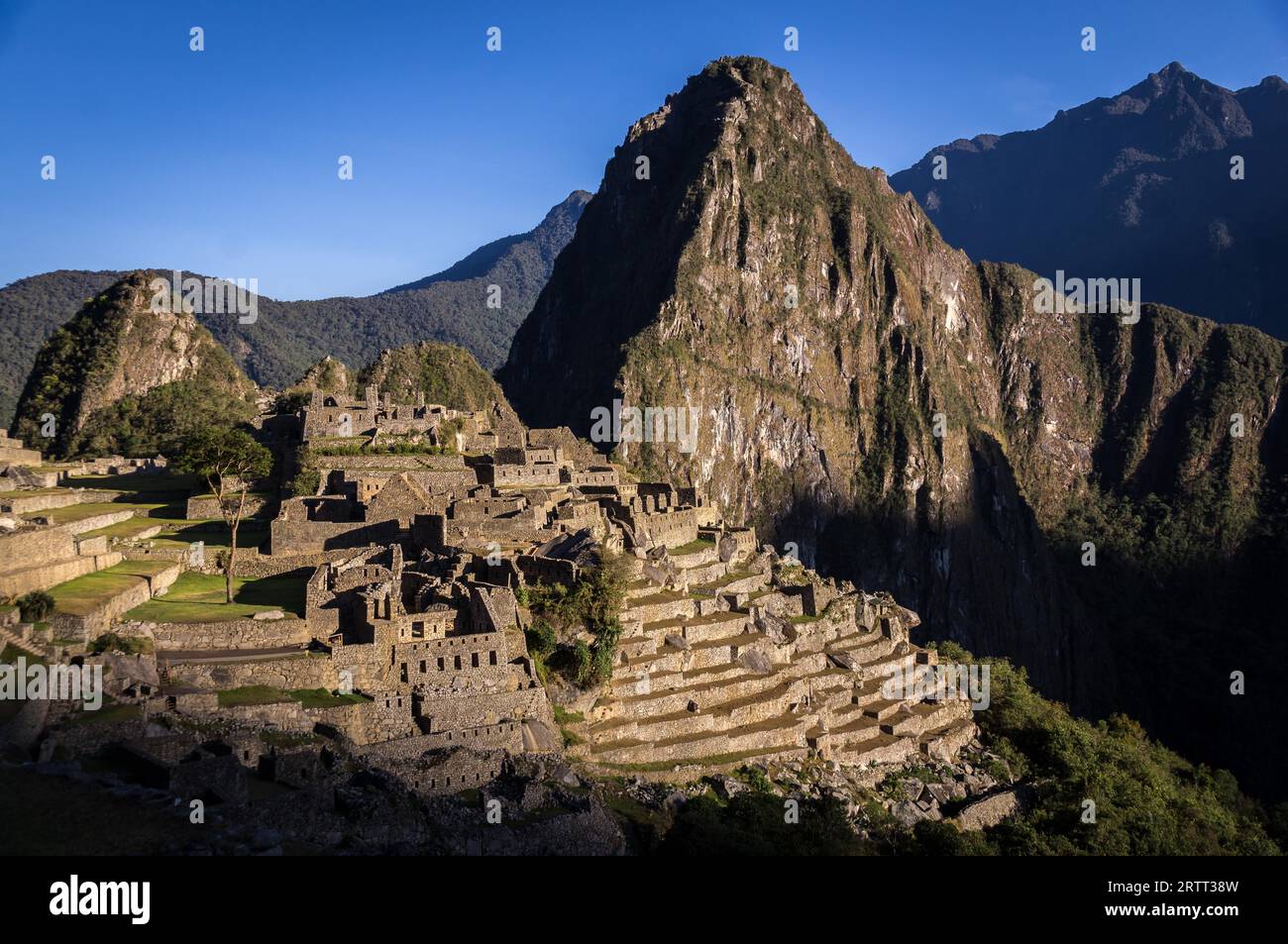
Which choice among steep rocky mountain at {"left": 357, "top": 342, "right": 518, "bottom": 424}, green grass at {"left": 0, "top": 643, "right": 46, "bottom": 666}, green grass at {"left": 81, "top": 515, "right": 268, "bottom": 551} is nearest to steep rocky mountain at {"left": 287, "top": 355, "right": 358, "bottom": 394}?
steep rocky mountain at {"left": 357, "top": 342, "right": 518, "bottom": 424}

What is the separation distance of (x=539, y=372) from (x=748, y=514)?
43045 millimetres

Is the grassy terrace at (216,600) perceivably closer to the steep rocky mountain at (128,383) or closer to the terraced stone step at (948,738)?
the terraced stone step at (948,738)

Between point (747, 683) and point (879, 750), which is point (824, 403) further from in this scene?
point (747, 683)

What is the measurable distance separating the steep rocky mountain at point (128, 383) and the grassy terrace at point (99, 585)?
3818 cm

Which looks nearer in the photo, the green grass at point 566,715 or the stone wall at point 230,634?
the stone wall at point 230,634

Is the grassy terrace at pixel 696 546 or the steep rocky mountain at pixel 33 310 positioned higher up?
the steep rocky mountain at pixel 33 310

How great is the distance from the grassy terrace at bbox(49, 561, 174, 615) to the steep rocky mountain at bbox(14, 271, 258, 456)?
3818 centimetres

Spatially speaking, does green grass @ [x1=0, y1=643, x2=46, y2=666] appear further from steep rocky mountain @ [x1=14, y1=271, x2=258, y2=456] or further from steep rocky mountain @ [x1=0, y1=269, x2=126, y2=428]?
steep rocky mountain @ [x1=0, y1=269, x2=126, y2=428]

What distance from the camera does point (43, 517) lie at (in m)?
35.8

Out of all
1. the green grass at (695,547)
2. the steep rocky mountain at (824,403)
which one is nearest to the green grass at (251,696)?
the green grass at (695,547)

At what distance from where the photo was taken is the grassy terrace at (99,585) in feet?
84.7

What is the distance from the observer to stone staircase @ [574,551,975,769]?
3328cm

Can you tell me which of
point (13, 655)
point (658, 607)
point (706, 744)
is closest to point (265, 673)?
point (13, 655)
